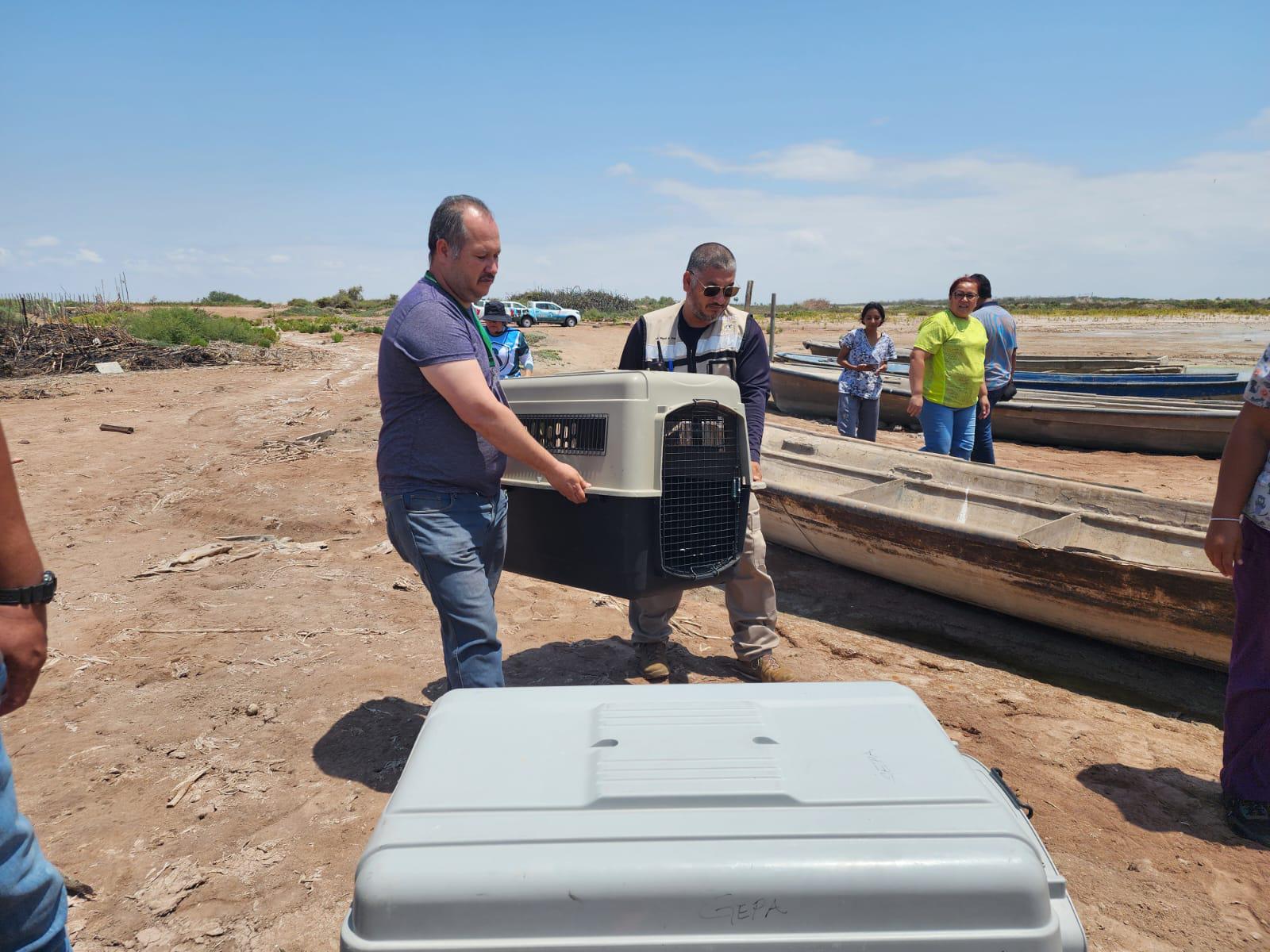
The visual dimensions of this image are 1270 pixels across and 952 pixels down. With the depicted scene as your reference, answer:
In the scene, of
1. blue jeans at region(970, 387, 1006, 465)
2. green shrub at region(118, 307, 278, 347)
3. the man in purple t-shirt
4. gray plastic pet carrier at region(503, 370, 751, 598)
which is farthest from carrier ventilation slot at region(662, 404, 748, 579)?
green shrub at region(118, 307, 278, 347)

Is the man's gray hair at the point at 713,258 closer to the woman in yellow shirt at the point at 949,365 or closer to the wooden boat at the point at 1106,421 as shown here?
the woman in yellow shirt at the point at 949,365

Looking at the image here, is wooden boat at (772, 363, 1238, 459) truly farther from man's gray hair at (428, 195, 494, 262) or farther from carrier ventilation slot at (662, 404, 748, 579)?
man's gray hair at (428, 195, 494, 262)

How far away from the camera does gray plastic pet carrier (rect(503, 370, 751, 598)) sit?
7.86 ft

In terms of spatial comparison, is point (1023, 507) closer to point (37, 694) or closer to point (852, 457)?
point (852, 457)

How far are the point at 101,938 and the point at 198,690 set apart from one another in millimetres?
1450

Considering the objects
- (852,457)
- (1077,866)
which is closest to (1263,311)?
(852,457)

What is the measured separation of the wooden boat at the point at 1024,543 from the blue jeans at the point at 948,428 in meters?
0.16

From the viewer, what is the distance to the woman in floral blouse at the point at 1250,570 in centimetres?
259

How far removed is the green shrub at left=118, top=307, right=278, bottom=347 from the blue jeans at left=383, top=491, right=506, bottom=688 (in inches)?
731

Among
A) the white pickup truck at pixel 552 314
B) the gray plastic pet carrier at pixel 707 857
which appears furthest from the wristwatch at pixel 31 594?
the white pickup truck at pixel 552 314

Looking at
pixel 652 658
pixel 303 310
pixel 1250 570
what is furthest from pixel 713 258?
pixel 303 310

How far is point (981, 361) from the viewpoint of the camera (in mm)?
5938

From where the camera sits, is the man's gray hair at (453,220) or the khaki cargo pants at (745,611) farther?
the khaki cargo pants at (745,611)

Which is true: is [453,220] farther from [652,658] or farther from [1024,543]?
[1024,543]
